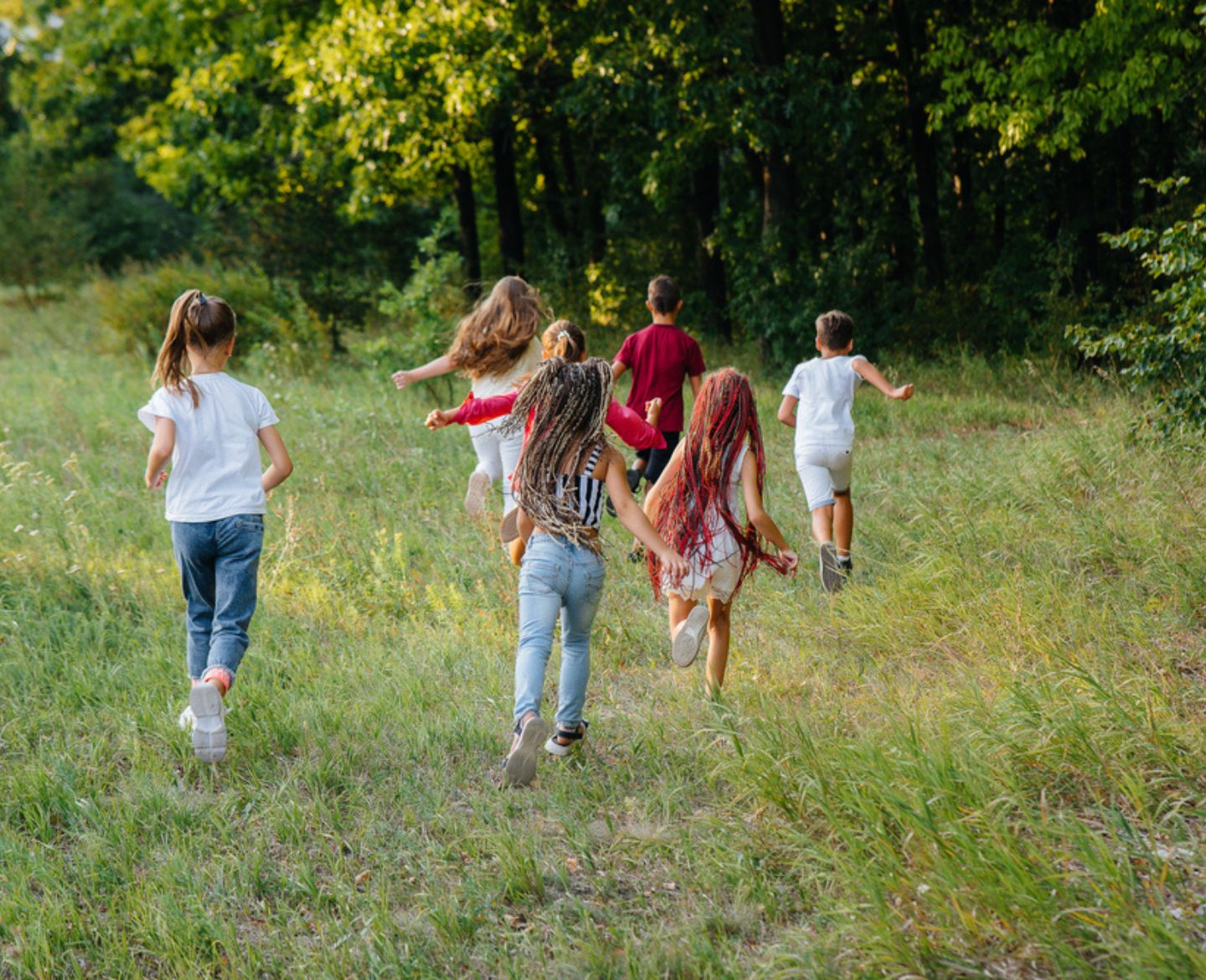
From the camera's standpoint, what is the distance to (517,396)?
4.58 metres

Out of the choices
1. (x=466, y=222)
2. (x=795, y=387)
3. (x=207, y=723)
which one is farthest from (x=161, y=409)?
(x=466, y=222)

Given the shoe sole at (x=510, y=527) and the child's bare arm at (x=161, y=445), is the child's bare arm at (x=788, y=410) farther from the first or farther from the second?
the child's bare arm at (x=161, y=445)

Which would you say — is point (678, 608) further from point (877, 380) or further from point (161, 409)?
point (161, 409)

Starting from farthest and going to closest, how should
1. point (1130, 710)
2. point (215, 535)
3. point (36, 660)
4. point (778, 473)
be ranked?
1. point (778, 473)
2. point (36, 660)
3. point (215, 535)
4. point (1130, 710)

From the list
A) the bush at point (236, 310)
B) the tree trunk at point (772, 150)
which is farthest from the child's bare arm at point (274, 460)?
the bush at point (236, 310)

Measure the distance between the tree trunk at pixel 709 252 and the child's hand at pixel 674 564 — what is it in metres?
14.6

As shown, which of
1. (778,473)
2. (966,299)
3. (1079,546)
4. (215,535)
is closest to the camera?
(215,535)

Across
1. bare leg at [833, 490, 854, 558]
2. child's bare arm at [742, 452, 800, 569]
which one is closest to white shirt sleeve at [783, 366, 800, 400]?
bare leg at [833, 490, 854, 558]

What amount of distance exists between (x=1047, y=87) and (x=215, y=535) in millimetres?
10812

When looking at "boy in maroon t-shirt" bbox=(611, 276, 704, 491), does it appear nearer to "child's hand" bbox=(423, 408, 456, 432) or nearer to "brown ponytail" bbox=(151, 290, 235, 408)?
"child's hand" bbox=(423, 408, 456, 432)

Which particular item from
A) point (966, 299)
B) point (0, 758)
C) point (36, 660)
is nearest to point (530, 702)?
point (0, 758)

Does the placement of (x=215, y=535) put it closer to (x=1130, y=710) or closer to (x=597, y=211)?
(x=1130, y=710)

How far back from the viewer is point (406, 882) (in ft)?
11.9

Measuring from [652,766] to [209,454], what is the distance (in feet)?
7.23
